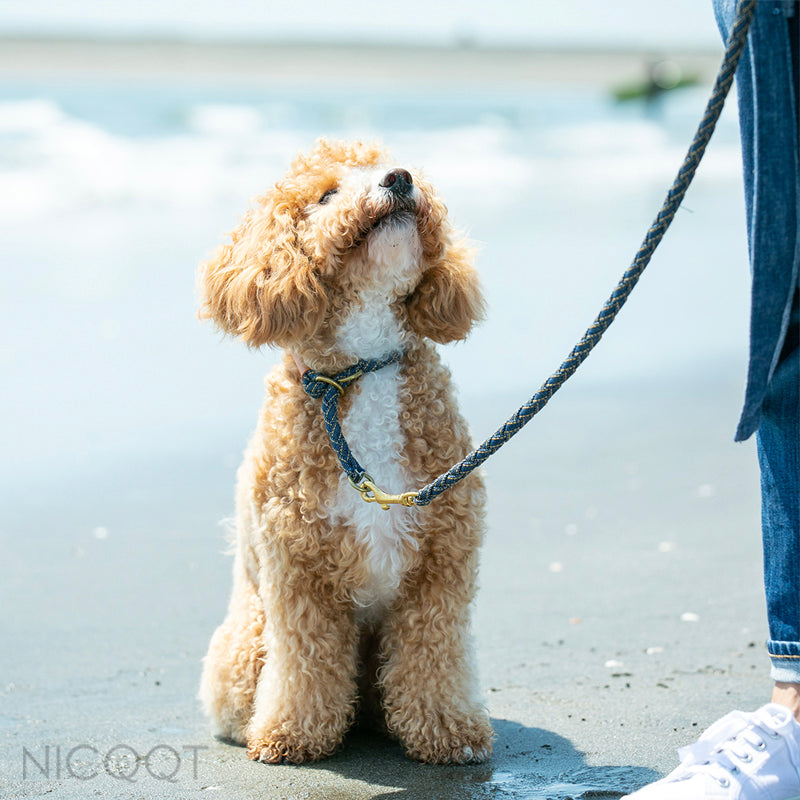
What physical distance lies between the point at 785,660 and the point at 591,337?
747 mm

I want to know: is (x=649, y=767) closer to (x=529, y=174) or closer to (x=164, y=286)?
(x=164, y=286)

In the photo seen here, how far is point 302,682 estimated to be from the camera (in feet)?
8.86

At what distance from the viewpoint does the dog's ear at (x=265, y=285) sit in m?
2.51

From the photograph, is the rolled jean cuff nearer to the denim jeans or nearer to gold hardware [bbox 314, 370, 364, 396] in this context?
the denim jeans

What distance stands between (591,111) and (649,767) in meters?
21.8

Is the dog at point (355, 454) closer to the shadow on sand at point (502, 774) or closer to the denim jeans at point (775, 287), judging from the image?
the shadow on sand at point (502, 774)

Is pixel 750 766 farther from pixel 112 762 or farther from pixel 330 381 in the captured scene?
pixel 112 762

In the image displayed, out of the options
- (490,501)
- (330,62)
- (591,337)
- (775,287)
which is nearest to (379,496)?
(591,337)

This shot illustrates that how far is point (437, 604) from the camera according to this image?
2670 millimetres

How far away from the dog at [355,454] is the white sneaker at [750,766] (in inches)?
28.3

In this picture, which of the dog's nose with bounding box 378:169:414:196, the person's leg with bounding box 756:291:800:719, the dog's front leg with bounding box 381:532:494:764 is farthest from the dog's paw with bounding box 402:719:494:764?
the dog's nose with bounding box 378:169:414:196

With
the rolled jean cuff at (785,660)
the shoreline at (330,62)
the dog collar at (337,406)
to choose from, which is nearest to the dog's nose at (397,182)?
the dog collar at (337,406)

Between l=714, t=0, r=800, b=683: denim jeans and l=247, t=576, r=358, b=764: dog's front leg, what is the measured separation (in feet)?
3.67

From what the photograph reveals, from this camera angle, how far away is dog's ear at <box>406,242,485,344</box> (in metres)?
2.69
